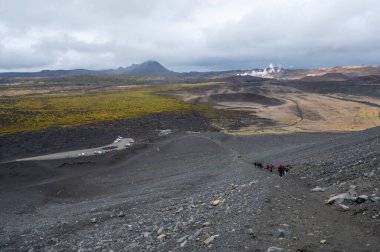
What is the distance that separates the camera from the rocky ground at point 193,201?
14.5m

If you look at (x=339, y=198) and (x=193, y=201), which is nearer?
(x=339, y=198)

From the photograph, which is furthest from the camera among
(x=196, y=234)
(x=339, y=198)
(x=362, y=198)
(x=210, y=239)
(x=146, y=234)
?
(x=146, y=234)

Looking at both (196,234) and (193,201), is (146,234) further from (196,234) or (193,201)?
(193,201)

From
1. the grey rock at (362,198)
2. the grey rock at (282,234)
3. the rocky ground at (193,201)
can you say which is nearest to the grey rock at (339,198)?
the rocky ground at (193,201)

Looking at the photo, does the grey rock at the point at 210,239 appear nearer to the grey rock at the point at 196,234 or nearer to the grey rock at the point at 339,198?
the grey rock at the point at 196,234

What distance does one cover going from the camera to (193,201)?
77.9 feet

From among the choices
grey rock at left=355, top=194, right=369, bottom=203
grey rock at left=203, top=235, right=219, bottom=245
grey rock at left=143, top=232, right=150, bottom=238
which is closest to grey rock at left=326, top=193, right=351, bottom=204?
grey rock at left=355, top=194, right=369, bottom=203

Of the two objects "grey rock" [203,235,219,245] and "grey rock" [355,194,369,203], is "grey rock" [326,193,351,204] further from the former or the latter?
"grey rock" [203,235,219,245]

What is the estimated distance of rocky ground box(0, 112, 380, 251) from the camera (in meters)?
14.5

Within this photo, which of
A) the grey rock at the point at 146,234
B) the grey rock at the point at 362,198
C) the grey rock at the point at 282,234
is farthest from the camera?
the grey rock at the point at 146,234

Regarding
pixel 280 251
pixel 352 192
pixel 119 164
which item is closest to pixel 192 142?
pixel 119 164

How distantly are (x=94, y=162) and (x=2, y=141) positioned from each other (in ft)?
57.3

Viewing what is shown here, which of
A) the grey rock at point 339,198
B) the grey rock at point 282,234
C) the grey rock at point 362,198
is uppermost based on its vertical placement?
the grey rock at point 362,198

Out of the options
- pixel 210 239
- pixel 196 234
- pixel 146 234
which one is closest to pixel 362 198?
pixel 210 239
